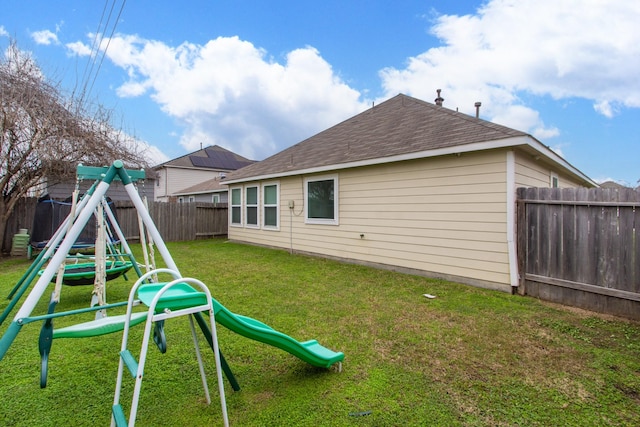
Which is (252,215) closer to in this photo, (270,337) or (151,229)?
(151,229)

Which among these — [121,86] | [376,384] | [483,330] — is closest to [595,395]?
[483,330]

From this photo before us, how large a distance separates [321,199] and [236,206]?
16.2 ft

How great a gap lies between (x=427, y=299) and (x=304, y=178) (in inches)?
204

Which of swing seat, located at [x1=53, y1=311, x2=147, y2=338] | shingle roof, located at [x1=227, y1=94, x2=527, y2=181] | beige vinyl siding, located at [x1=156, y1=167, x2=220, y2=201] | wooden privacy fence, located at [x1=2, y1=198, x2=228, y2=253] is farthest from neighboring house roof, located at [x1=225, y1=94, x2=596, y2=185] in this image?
beige vinyl siding, located at [x1=156, y1=167, x2=220, y2=201]

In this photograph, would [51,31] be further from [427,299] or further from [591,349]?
[591,349]

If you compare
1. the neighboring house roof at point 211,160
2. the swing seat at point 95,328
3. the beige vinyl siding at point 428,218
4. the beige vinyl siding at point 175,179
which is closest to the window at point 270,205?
the beige vinyl siding at point 428,218

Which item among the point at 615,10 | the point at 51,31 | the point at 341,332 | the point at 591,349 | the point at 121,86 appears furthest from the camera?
the point at 121,86

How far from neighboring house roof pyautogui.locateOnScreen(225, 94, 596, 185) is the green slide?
4.27 m

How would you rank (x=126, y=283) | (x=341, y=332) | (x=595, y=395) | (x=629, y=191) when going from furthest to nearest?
(x=126, y=283), (x=629, y=191), (x=341, y=332), (x=595, y=395)

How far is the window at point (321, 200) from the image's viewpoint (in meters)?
8.06

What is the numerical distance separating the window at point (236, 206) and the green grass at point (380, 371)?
7458 millimetres

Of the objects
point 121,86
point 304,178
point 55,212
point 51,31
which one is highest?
point 51,31

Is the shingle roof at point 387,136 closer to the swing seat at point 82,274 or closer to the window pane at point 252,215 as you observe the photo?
the window pane at point 252,215

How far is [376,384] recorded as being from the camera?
2.46 m
